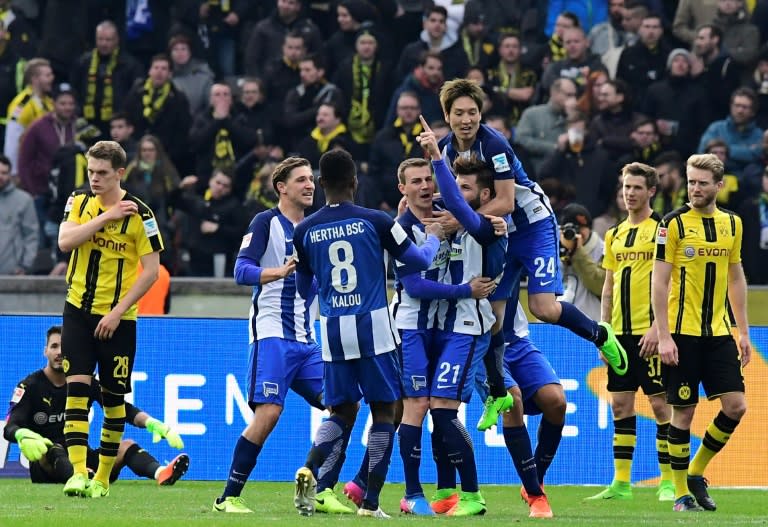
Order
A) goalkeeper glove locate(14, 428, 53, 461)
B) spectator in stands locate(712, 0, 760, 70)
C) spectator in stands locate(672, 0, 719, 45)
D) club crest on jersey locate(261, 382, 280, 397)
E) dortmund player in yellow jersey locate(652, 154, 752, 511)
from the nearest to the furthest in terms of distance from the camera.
Result: 1. club crest on jersey locate(261, 382, 280, 397)
2. dortmund player in yellow jersey locate(652, 154, 752, 511)
3. goalkeeper glove locate(14, 428, 53, 461)
4. spectator in stands locate(712, 0, 760, 70)
5. spectator in stands locate(672, 0, 719, 45)

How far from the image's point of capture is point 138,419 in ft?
44.4

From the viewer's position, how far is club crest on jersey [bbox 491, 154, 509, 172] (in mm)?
10367

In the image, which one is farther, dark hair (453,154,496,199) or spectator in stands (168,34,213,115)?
spectator in stands (168,34,213,115)

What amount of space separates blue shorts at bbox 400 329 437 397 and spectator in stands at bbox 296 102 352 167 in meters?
8.49

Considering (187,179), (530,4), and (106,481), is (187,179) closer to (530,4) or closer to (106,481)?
(530,4)

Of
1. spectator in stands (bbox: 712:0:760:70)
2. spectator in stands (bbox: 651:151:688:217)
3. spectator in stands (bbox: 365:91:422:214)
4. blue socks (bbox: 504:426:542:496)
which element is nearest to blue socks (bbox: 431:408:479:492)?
blue socks (bbox: 504:426:542:496)

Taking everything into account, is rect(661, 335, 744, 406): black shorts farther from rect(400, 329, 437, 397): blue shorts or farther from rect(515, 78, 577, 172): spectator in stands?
rect(515, 78, 577, 172): spectator in stands

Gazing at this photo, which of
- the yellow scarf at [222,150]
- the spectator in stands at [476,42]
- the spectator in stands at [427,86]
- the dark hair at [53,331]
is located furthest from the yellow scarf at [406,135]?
the dark hair at [53,331]

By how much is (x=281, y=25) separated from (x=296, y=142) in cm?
184

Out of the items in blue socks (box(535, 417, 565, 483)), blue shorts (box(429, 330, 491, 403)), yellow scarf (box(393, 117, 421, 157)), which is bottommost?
blue socks (box(535, 417, 565, 483))

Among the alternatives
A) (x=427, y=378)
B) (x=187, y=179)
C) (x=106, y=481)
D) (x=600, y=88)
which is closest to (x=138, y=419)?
(x=106, y=481)

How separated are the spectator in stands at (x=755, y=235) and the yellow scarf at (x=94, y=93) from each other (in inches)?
320

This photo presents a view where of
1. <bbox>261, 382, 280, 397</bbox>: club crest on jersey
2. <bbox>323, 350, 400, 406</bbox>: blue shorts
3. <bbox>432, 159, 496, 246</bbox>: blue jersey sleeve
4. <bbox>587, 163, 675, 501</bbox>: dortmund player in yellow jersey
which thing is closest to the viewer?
<bbox>323, 350, 400, 406</bbox>: blue shorts

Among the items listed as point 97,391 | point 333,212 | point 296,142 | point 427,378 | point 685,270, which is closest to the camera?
point 333,212
